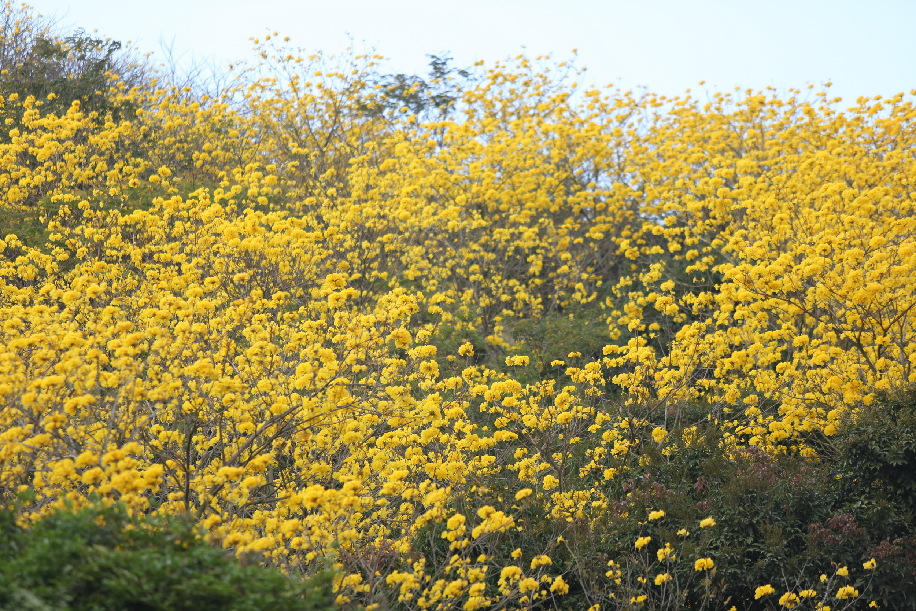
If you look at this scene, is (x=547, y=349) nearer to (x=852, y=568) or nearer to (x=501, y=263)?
(x=501, y=263)

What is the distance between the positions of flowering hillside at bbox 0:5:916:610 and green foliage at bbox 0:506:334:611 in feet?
1.53

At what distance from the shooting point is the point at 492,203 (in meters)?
12.8

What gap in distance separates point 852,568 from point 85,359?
4.80 m

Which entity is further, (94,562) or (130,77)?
(130,77)

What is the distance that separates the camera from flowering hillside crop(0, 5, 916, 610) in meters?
5.00

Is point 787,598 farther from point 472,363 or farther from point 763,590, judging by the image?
point 472,363

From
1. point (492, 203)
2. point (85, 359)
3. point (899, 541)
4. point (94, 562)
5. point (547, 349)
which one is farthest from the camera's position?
point (492, 203)

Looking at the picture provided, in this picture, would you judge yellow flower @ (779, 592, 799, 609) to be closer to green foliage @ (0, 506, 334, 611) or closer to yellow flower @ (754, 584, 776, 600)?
yellow flower @ (754, 584, 776, 600)

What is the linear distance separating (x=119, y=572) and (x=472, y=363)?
829 centimetres

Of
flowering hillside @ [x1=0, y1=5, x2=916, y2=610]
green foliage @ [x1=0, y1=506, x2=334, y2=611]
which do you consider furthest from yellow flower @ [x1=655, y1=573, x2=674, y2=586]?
green foliage @ [x1=0, y1=506, x2=334, y2=611]

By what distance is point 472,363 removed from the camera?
440 inches

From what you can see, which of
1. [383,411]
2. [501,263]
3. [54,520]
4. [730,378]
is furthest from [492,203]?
[54,520]

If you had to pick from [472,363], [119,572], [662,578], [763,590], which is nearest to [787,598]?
[763,590]

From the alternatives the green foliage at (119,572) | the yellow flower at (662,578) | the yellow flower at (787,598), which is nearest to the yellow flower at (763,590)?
the yellow flower at (787,598)
